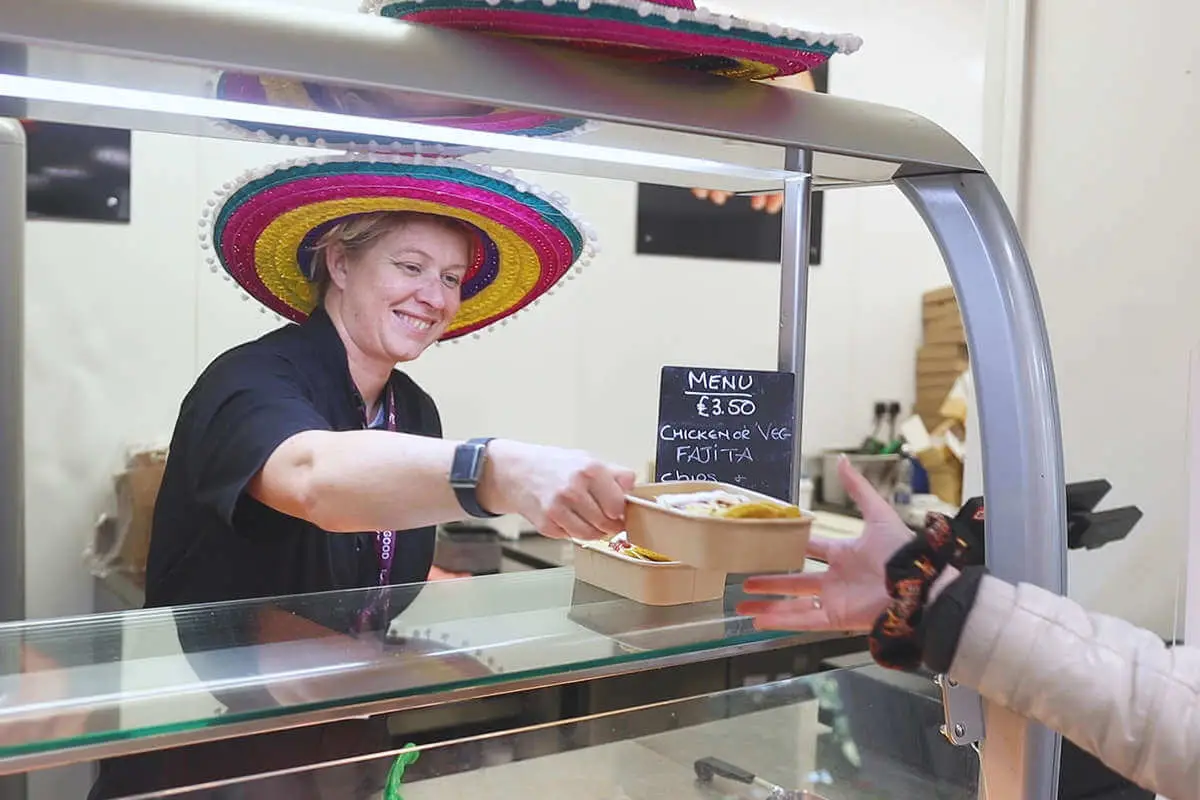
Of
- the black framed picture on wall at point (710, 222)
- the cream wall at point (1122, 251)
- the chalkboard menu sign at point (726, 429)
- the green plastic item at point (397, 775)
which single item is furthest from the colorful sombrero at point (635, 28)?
the black framed picture on wall at point (710, 222)

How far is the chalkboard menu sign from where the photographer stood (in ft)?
3.53

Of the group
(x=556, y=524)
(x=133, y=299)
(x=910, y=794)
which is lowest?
(x=910, y=794)

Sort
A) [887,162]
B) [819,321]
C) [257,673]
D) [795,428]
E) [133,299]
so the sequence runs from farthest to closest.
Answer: [819,321]
[133,299]
[795,428]
[887,162]
[257,673]

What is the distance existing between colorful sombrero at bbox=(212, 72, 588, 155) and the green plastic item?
1.82 ft

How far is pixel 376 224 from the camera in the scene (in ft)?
4.49

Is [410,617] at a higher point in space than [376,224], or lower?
lower

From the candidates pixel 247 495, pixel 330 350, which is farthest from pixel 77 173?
pixel 247 495

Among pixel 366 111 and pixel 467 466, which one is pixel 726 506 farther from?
pixel 366 111

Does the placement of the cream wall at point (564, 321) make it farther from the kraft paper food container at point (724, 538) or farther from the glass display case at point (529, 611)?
the kraft paper food container at point (724, 538)

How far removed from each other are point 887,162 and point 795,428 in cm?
31

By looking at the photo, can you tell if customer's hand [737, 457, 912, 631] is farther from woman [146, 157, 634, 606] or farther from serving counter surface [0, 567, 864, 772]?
woman [146, 157, 634, 606]

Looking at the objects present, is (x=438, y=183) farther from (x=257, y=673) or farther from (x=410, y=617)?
(x=257, y=673)

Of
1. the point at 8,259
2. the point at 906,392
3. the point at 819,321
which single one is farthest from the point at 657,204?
the point at 8,259

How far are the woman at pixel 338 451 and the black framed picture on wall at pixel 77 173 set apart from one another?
4.38 feet
